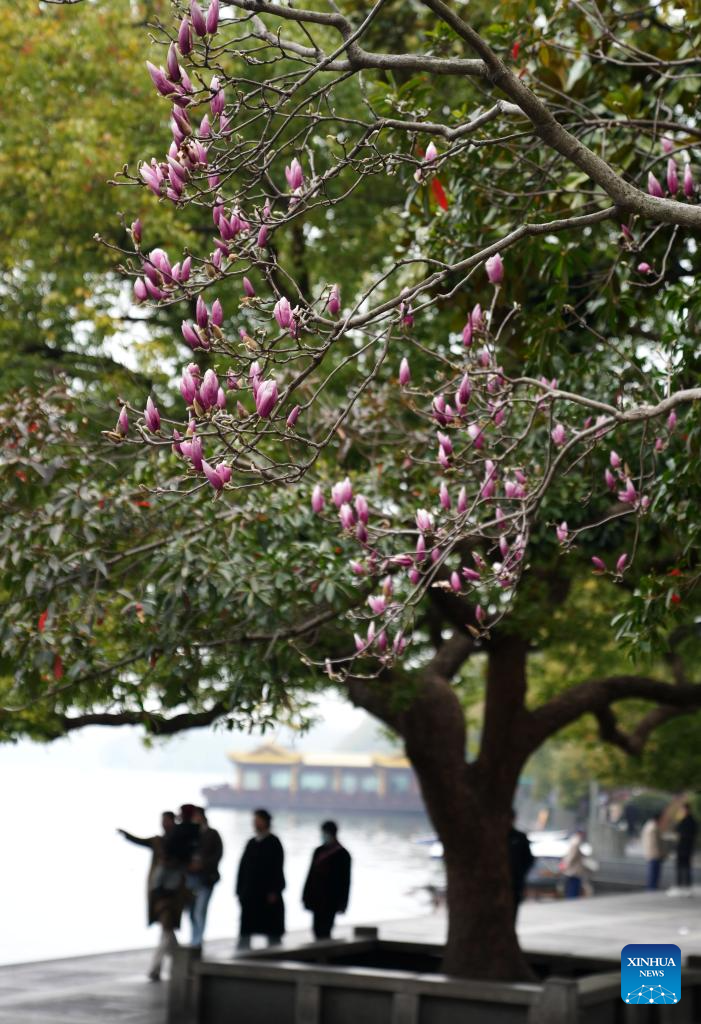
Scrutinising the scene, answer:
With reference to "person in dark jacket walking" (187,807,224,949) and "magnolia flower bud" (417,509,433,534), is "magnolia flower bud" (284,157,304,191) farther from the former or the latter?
"person in dark jacket walking" (187,807,224,949)

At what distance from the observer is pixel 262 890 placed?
14.1 metres

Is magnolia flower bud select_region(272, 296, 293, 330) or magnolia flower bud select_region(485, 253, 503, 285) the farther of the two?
magnolia flower bud select_region(485, 253, 503, 285)

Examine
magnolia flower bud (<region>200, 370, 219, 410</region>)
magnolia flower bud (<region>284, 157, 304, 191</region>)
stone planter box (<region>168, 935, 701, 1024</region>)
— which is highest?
magnolia flower bud (<region>284, 157, 304, 191</region>)

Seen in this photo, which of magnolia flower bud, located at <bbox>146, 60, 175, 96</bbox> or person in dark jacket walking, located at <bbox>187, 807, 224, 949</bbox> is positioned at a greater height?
magnolia flower bud, located at <bbox>146, 60, 175, 96</bbox>

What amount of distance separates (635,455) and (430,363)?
3.05m

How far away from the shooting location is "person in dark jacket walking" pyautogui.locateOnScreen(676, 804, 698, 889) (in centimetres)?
2785

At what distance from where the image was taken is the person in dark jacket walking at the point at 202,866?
1491 centimetres

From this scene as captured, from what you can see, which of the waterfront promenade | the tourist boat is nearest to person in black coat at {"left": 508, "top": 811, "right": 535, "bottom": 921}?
the waterfront promenade

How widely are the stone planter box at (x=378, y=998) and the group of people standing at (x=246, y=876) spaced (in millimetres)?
941

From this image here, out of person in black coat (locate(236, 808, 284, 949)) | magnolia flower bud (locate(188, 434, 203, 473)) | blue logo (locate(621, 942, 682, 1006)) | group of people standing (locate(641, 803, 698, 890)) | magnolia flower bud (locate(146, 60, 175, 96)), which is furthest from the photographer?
group of people standing (locate(641, 803, 698, 890))

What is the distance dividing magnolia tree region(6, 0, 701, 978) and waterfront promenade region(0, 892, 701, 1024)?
9.01 ft

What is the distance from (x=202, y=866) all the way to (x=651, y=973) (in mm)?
9144

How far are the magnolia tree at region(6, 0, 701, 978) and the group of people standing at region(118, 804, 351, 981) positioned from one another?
159cm

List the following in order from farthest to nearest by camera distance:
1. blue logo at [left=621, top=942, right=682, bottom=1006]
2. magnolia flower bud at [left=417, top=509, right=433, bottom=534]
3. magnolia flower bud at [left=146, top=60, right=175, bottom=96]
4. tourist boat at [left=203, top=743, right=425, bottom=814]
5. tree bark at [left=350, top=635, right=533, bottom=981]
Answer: tourist boat at [left=203, top=743, right=425, bottom=814]
tree bark at [left=350, top=635, right=533, bottom=981]
magnolia flower bud at [left=417, top=509, right=433, bottom=534]
blue logo at [left=621, top=942, right=682, bottom=1006]
magnolia flower bud at [left=146, top=60, right=175, bottom=96]
